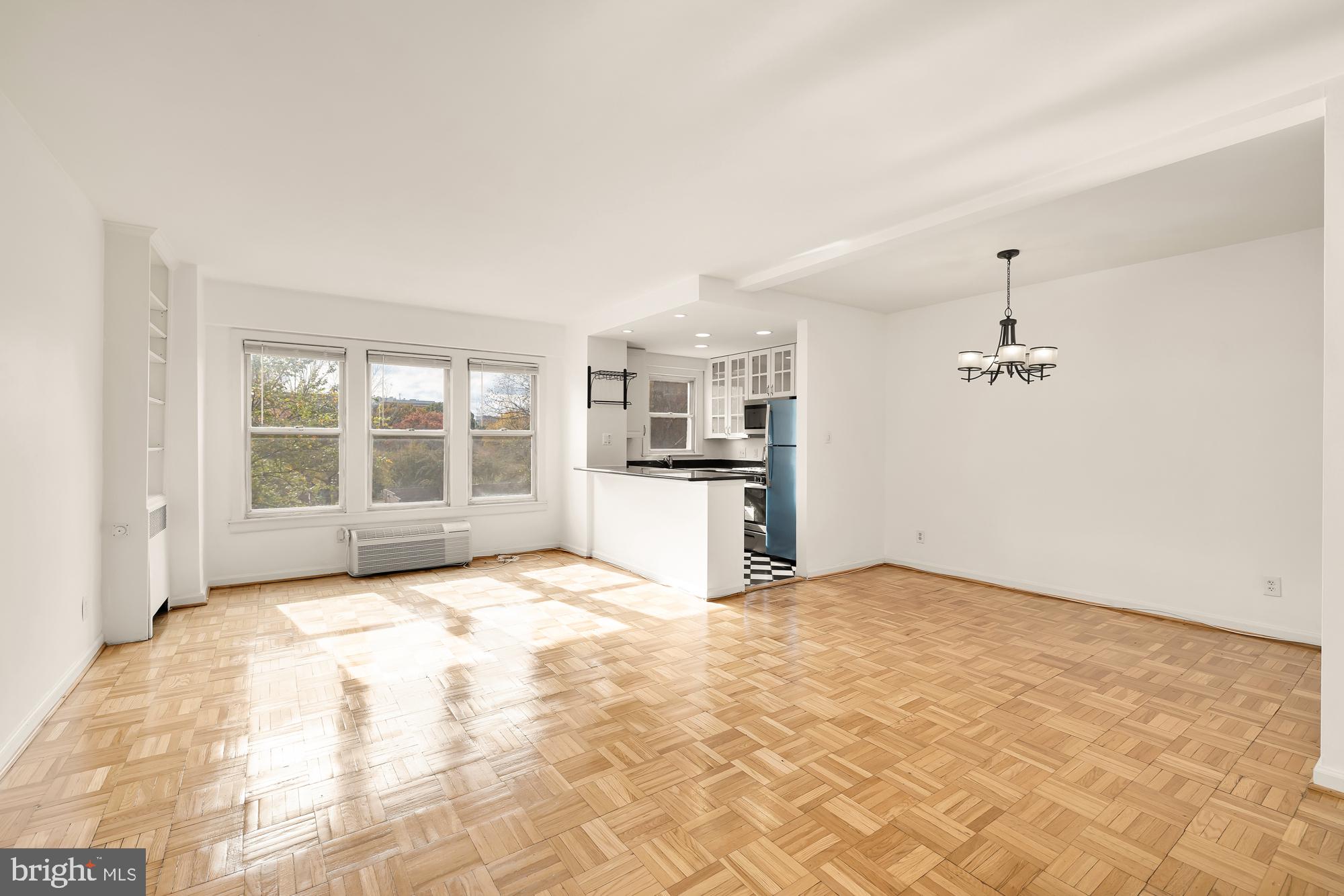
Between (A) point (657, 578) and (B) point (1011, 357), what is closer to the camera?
(B) point (1011, 357)

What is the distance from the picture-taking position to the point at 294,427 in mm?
5609

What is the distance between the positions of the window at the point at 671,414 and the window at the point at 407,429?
2.56 m

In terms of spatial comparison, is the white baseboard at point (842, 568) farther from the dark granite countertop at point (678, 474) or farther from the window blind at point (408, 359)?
the window blind at point (408, 359)

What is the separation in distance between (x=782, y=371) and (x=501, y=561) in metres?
3.75

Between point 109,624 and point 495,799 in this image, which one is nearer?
point 495,799

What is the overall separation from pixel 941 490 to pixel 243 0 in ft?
19.4

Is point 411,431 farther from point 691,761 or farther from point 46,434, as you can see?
point 691,761

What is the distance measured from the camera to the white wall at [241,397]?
520cm

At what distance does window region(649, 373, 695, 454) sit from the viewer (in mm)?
7770

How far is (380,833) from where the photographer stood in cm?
196

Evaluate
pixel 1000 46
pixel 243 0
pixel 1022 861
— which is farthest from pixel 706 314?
pixel 1022 861

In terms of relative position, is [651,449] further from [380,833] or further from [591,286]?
[380,833]

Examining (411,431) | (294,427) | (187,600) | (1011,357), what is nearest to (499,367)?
(411,431)

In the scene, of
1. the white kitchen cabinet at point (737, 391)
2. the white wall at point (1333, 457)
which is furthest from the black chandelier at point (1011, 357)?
the white kitchen cabinet at point (737, 391)
